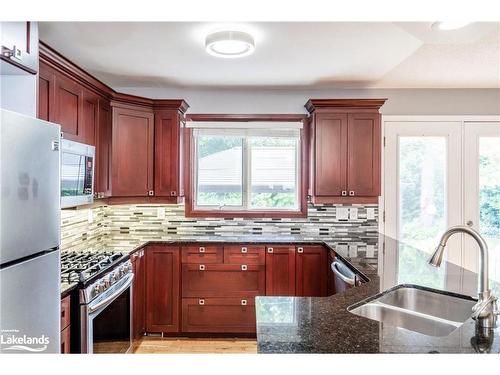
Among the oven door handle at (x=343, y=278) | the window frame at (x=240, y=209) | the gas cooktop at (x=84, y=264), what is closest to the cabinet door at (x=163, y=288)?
the gas cooktop at (x=84, y=264)

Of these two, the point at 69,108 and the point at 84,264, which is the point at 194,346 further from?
the point at 69,108

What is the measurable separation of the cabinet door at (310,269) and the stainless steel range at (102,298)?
4.75 feet

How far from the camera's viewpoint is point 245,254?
307 cm

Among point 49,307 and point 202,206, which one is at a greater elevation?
point 202,206

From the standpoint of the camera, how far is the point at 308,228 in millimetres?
3604

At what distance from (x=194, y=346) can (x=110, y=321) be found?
3.16 ft

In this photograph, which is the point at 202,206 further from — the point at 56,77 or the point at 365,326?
the point at 365,326

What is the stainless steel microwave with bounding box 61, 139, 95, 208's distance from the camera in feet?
6.74

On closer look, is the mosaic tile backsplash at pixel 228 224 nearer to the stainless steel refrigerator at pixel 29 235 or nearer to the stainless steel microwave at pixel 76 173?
the stainless steel microwave at pixel 76 173

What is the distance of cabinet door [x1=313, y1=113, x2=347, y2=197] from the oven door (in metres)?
1.96

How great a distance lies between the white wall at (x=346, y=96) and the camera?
11.7 ft

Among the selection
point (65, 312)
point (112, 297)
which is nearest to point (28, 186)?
point (65, 312)
